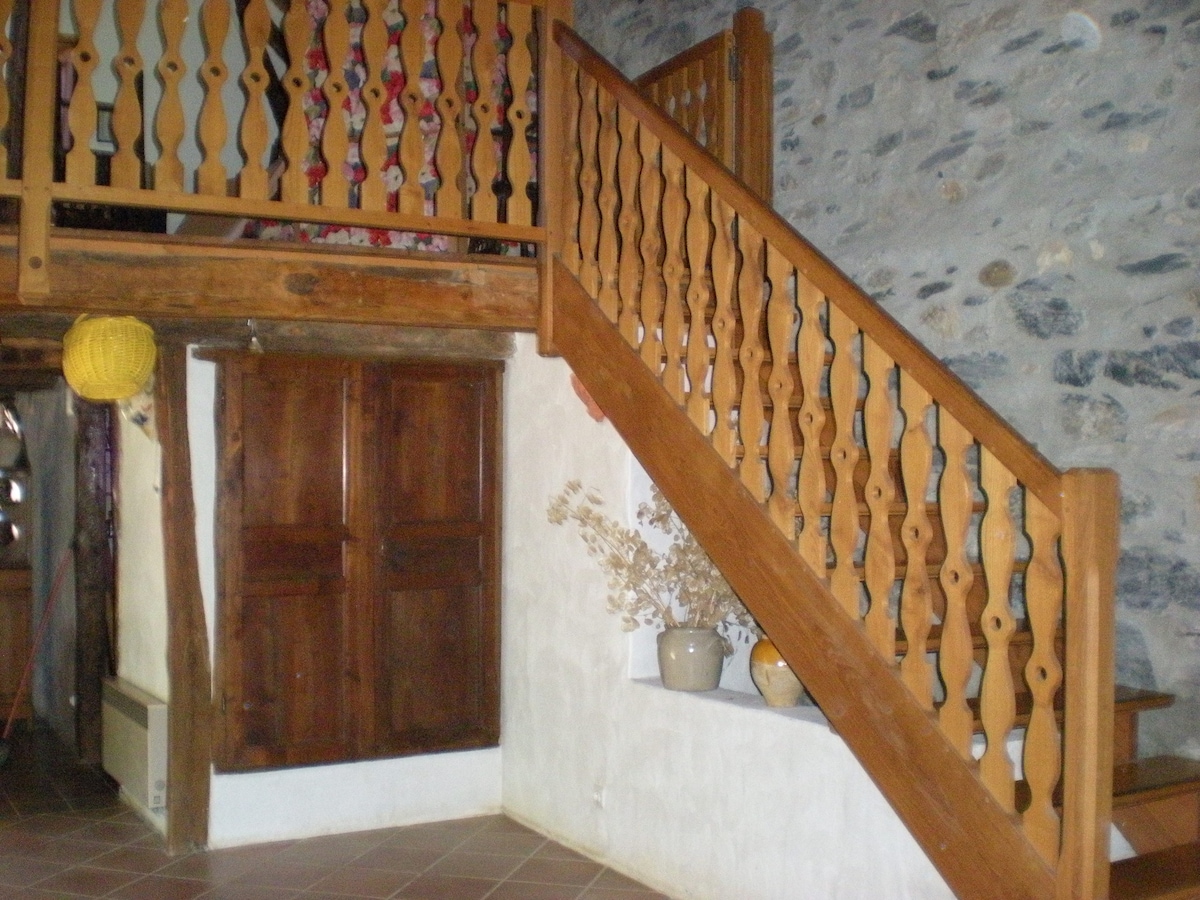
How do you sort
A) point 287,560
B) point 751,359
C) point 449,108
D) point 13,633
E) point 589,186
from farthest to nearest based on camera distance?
point 13,633
point 287,560
point 589,186
point 449,108
point 751,359

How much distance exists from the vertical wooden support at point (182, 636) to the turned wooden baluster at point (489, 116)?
1.54 meters

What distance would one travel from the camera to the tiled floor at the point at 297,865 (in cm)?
401

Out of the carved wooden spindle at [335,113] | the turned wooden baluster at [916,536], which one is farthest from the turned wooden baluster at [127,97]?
the turned wooden baluster at [916,536]

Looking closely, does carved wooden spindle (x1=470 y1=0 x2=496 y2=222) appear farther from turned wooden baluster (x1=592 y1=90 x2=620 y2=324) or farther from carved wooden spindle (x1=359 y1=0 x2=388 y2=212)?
turned wooden baluster (x1=592 y1=90 x2=620 y2=324)

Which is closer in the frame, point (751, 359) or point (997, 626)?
point (997, 626)

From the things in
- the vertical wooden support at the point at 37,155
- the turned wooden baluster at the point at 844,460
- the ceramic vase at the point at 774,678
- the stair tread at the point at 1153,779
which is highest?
the vertical wooden support at the point at 37,155

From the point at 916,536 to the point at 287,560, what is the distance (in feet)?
9.58

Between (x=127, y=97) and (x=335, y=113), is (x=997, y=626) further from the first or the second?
(x=127, y=97)

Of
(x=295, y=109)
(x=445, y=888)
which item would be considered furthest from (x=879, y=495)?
(x=445, y=888)

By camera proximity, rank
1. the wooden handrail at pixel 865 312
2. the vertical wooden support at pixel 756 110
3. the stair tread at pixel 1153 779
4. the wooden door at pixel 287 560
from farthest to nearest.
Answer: the vertical wooden support at pixel 756 110 → the wooden door at pixel 287 560 → the stair tread at pixel 1153 779 → the wooden handrail at pixel 865 312

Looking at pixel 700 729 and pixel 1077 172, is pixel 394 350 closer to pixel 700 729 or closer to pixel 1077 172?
pixel 700 729

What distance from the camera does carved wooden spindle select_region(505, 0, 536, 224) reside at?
3.75m

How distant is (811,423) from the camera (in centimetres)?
282

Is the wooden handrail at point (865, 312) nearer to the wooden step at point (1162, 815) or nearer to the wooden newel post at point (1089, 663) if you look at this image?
the wooden newel post at point (1089, 663)
